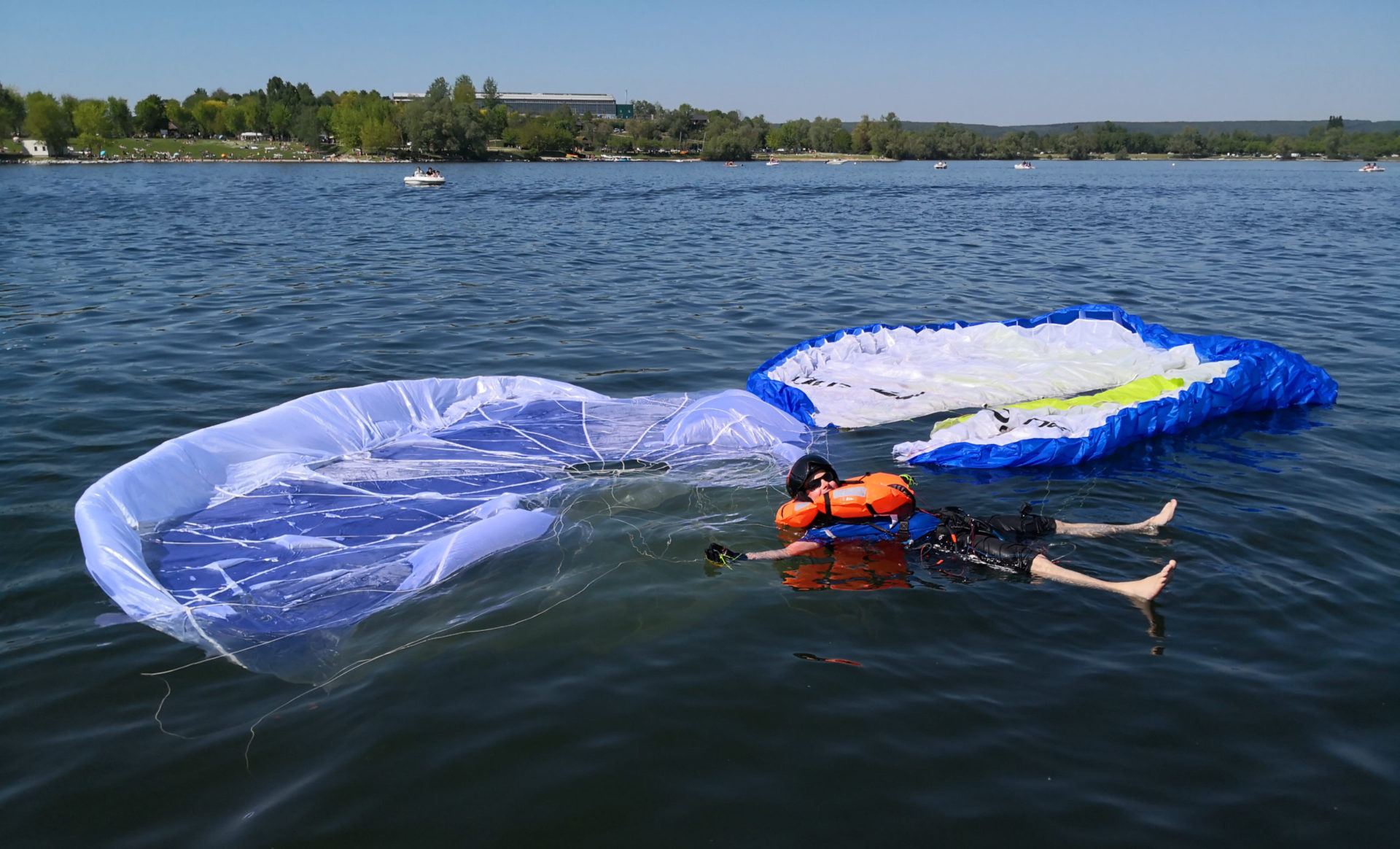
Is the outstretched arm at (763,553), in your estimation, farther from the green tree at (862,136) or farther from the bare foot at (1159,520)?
the green tree at (862,136)

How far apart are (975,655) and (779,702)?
1.24 metres

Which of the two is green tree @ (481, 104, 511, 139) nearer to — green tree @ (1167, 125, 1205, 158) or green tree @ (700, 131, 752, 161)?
green tree @ (700, 131, 752, 161)

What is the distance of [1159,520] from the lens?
21.7ft

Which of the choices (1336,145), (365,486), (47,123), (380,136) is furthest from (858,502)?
(1336,145)

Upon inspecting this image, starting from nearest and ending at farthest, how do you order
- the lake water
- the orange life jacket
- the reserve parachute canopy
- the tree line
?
the lake water
the reserve parachute canopy
the orange life jacket
the tree line

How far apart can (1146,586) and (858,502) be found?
184 cm

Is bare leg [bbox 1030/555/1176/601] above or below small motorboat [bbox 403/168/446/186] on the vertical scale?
below

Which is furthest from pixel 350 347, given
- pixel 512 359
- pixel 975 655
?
pixel 975 655

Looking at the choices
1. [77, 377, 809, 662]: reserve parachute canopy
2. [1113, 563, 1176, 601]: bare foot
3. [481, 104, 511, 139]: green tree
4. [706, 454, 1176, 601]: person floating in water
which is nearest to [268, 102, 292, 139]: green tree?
[481, 104, 511, 139]: green tree

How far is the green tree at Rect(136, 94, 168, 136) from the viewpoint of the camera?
393 feet

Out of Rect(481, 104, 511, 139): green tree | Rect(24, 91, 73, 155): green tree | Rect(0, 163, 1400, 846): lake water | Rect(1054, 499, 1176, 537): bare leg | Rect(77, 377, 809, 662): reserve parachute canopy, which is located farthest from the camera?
Rect(481, 104, 511, 139): green tree

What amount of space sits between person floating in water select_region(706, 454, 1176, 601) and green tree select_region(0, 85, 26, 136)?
344ft

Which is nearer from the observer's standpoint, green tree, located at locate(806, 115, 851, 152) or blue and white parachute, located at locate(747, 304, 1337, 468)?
blue and white parachute, located at locate(747, 304, 1337, 468)

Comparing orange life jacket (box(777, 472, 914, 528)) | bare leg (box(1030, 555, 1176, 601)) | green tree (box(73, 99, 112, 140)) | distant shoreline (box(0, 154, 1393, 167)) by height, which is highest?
green tree (box(73, 99, 112, 140))
